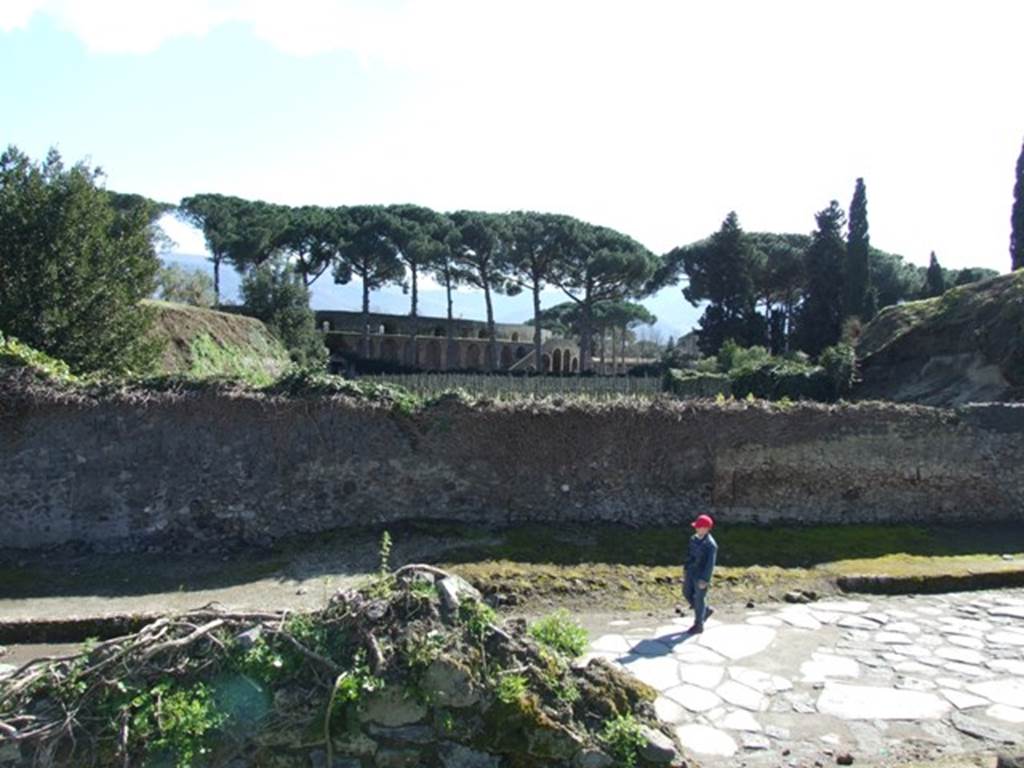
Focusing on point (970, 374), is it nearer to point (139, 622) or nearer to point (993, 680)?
point (993, 680)

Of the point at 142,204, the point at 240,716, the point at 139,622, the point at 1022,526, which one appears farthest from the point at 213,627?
the point at 142,204

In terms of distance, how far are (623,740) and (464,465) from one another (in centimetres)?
717

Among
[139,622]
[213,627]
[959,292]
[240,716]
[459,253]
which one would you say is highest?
[459,253]

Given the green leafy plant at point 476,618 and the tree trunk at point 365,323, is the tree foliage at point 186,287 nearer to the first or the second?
the tree trunk at point 365,323

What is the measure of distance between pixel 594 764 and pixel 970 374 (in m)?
22.7

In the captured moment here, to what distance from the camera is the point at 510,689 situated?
13.4ft

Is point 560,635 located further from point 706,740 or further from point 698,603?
point 698,603

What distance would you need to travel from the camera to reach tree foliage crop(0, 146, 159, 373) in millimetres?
15711

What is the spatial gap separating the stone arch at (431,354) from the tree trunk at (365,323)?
6664 millimetres

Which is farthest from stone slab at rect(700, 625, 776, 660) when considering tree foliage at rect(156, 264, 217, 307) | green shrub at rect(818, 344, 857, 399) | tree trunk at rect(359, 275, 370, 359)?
tree trunk at rect(359, 275, 370, 359)

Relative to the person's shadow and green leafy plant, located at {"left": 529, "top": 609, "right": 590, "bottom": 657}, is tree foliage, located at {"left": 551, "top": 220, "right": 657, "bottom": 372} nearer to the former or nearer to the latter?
the person's shadow

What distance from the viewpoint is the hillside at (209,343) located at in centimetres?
2317

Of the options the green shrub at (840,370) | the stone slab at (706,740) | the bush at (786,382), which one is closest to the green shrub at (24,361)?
the stone slab at (706,740)

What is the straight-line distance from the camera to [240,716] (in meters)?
3.85
